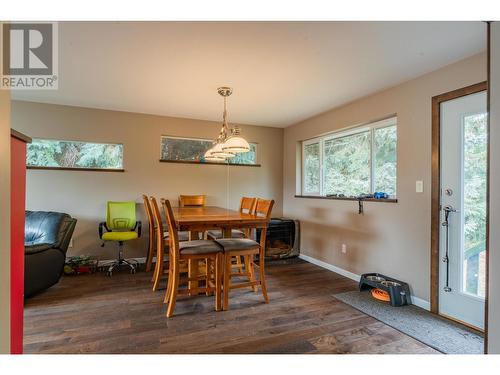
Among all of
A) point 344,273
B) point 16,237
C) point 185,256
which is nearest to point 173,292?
point 185,256

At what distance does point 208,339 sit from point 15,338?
3.61 ft

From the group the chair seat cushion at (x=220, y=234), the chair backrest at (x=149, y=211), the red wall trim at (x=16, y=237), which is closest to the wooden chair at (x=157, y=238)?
the chair backrest at (x=149, y=211)

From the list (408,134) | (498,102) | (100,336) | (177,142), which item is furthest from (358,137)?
(100,336)

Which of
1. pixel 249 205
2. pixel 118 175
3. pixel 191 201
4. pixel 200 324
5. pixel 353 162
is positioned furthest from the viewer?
pixel 191 201

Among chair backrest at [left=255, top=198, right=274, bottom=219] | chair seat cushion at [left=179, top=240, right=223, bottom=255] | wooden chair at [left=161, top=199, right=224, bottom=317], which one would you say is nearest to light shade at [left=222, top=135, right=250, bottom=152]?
chair backrest at [left=255, top=198, right=274, bottom=219]

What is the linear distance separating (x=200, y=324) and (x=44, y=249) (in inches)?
71.7

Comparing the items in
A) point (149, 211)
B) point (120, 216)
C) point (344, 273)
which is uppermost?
point (149, 211)

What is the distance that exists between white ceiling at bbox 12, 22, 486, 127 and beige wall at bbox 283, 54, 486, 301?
16 centimetres

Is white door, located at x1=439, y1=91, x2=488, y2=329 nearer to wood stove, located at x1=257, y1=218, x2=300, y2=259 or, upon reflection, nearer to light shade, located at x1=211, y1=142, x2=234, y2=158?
light shade, located at x1=211, y1=142, x2=234, y2=158

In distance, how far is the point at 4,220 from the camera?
1040 millimetres

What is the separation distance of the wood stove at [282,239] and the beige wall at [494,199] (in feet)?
9.81

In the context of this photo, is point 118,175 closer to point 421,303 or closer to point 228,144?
point 228,144

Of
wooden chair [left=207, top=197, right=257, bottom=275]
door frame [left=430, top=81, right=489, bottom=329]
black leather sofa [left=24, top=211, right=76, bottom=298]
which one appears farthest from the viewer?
wooden chair [left=207, top=197, right=257, bottom=275]

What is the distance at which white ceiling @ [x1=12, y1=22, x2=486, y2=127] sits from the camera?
1.83 m
